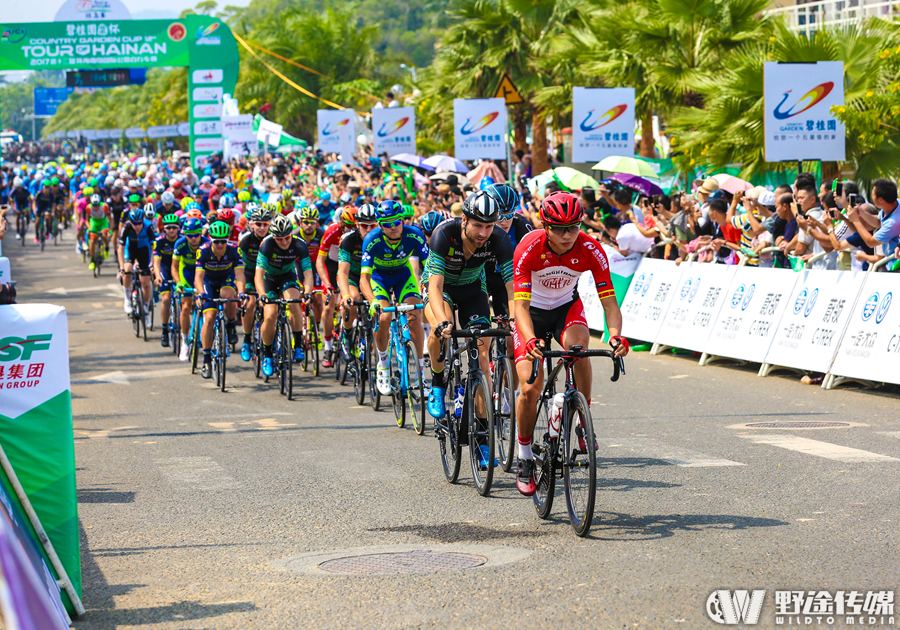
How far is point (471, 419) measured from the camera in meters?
7.68

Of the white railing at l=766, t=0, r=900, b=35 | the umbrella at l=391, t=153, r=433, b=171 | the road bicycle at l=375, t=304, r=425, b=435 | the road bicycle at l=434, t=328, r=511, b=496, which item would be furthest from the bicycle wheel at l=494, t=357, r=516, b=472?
the umbrella at l=391, t=153, r=433, b=171

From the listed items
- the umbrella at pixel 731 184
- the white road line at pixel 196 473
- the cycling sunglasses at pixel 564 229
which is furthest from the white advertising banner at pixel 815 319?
the white road line at pixel 196 473

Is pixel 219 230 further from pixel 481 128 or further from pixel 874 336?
pixel 481 128

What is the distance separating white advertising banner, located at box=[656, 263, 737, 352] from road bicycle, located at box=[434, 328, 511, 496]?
6.86 metres

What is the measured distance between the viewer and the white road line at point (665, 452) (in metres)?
8.35

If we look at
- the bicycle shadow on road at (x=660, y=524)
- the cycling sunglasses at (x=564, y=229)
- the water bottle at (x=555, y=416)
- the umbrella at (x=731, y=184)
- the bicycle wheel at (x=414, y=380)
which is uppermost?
the umbrella at (x=731, y=184)

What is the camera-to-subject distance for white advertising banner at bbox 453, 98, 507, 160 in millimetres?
23516

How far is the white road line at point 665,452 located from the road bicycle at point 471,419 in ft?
5.11

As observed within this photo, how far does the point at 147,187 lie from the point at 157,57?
962 cm

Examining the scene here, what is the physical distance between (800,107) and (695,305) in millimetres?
2808

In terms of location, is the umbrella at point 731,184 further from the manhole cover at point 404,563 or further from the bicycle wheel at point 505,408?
the manhole cover at point 404,563

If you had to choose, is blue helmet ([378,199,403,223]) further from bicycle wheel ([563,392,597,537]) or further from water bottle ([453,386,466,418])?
bicycle wheel ([563,392,597,537])

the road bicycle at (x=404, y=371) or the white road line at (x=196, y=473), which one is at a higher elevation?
the road bicycle at (x=404, y=371)

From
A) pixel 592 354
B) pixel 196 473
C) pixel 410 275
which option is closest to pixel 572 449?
pixel 592 354
